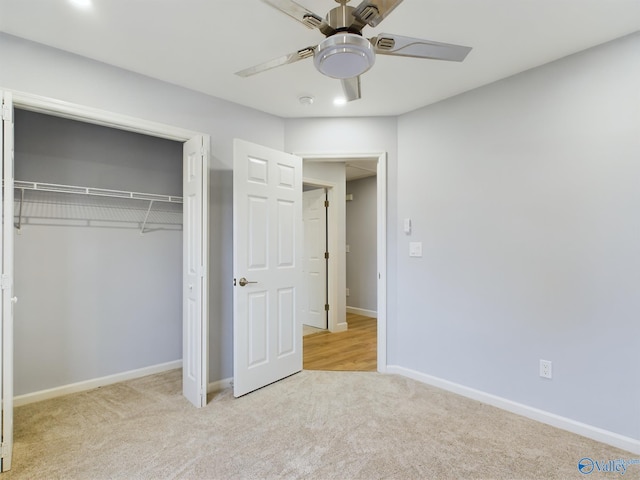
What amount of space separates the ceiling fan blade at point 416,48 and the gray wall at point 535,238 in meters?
1.25

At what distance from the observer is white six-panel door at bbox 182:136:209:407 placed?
2.62 m

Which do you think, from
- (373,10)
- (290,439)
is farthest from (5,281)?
(373,10)

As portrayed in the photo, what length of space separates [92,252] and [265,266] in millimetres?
1514

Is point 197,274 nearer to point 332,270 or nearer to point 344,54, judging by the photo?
point 344,54

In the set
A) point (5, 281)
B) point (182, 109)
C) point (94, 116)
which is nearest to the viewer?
point (5, 281)

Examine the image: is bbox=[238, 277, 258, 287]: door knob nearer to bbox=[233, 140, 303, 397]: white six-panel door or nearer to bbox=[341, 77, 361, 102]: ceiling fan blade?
bbox=[233, 140, 303, 397]: white six-panel door

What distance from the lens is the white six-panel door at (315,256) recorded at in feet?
16.3

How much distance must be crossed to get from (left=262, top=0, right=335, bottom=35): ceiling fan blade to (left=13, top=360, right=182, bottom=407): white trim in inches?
126

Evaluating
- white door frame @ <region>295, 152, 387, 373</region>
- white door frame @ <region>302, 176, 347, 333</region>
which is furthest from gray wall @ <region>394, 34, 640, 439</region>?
white door frame @ <region>302, 176, 347, 333</region>

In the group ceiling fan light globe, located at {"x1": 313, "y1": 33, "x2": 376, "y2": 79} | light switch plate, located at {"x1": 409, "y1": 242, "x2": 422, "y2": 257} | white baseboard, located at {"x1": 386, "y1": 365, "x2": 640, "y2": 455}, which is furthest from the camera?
light switch plate, located at {"x1": 409, "y1": 242, "x2": 422, "y2": 257}

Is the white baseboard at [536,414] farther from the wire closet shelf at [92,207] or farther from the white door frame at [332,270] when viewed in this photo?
the wire closet shelf at [92,207]

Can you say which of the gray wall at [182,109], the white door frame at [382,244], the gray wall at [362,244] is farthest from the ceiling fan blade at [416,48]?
the gray wall at [362,244]

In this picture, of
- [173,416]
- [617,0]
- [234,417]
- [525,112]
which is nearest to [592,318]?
[525,112]

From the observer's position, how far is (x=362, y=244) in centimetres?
615
